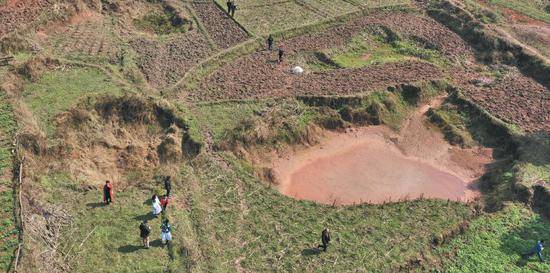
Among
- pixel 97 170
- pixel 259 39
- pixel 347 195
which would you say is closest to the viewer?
pixel 97 170

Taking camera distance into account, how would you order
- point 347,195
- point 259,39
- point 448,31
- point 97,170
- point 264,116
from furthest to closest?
point 448,31, point 259,39, point 264,116, point 347,195, point 97,170

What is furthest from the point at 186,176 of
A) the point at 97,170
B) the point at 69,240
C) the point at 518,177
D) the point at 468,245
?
the point at 518,177

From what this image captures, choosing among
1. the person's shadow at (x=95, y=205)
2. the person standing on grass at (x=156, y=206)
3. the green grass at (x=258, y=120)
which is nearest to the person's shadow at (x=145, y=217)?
the person standing on grass at (x=156, y=206)

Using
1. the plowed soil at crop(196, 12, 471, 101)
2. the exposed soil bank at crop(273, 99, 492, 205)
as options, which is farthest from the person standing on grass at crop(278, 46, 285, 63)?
the exposed soil bank at crop(273, 99, 492, 205)

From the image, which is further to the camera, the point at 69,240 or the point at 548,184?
the point at 548,184

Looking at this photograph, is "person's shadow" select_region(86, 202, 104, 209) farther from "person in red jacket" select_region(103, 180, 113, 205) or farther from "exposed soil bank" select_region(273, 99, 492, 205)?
"exposed soil bank" select_region(273, 99, 492, 205)

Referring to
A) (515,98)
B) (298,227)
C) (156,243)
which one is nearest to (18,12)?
(156,243)

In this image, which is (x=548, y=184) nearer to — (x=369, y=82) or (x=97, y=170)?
(x=369, y=82)
